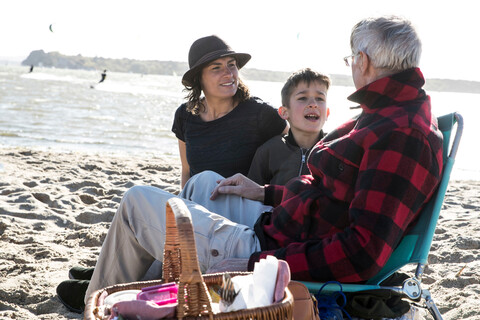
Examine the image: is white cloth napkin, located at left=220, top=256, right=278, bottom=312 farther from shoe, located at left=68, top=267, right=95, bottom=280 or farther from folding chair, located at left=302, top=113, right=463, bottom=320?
shoe, located at left=68, top=267, right=95, bottom=280

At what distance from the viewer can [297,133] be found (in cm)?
337

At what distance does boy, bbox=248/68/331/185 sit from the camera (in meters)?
3.28

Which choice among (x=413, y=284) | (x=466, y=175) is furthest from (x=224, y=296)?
(x=466, y=175)

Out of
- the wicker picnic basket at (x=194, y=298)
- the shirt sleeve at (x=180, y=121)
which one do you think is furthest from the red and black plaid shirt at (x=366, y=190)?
the shirt sleeve at (x=180, y=121)

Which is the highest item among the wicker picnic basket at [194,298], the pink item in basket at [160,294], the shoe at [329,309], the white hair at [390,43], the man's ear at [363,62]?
the white hair at [390,43]

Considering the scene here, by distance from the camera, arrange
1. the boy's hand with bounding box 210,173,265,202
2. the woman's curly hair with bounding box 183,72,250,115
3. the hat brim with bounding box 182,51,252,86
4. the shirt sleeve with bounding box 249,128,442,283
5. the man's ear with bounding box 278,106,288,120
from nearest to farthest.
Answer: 1. the shirt sleeve with bounding box 249,128,442,283
2. the boy's hand with bounding box 210,173,265,202
3. the man's ear with bounding box 278,106,288,120
4. the hat brim with bounding box 182,51,252,86
5. the woman's curly hair with bounding box 183,72,250,115

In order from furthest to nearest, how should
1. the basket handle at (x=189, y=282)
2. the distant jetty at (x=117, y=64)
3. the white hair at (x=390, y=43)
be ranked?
the distant jetty at (x=117, y=64) < the white hair at (x=390, y=43) < the basket handle at (x=189, y=282)

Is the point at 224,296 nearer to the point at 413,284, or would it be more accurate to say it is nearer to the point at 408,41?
the point at 413,284

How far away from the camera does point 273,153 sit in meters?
3.34

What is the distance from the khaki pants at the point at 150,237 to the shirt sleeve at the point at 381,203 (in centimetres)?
41

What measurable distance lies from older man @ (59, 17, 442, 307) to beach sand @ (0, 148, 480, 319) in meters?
0.99

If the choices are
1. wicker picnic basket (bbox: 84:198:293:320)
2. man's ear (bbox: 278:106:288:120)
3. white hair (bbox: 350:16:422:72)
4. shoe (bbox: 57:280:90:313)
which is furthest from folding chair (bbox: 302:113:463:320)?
shoe (bbox: 57:280:90:313)

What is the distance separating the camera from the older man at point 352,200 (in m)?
1.86

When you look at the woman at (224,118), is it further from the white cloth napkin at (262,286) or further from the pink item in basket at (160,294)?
the white cloth napkin at (262,286)
